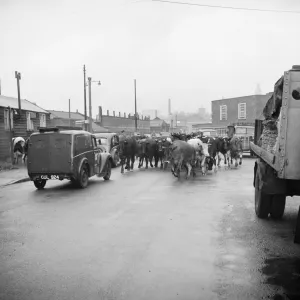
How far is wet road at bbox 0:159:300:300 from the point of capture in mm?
4094

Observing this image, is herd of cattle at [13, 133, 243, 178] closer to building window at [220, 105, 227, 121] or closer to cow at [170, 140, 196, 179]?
cow at [170, 140, 196, 179]

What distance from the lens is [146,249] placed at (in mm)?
5520

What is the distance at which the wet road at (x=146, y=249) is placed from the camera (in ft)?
13.4

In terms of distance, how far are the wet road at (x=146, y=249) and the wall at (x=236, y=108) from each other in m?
41.7

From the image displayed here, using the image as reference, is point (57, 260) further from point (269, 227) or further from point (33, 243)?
point (269, 227)

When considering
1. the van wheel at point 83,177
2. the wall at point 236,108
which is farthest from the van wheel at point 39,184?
the wall at point 236,108

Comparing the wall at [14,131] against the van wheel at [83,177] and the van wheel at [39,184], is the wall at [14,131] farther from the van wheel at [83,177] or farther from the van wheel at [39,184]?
the van wheel at [83,177]

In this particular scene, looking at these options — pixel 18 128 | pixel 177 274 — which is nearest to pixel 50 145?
pixel 177 274

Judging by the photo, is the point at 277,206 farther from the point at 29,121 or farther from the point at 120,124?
the point at 120,124

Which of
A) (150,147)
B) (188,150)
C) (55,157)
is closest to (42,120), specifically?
(150,147)

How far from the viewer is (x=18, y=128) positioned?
30172mm

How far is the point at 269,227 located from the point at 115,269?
11.8ft

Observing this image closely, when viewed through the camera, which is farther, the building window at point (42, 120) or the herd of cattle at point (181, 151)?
the building window at point (42, 120)

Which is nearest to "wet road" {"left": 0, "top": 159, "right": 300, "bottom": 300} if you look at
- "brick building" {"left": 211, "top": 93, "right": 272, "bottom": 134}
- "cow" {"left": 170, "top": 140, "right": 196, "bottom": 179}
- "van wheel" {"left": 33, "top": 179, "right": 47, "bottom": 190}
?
"van wheel" {"left": 33, "top": 179, "right": 47, "bottom": 190}
